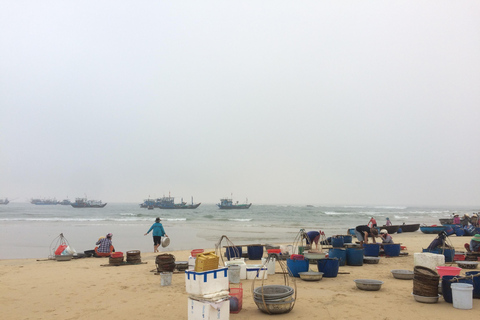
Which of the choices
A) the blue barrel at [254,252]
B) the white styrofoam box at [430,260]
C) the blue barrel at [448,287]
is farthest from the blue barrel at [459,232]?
the blue barrel at [448,287]

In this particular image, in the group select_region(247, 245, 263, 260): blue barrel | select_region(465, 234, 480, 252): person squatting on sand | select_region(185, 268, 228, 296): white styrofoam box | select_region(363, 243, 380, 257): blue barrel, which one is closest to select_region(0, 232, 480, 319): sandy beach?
select_region(185, 268, 228, 296): white styrofoam box

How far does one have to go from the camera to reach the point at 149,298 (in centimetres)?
651

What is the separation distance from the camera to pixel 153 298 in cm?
650

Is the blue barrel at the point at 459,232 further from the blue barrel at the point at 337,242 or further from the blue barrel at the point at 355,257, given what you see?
the blue barrel at the point at 355,257

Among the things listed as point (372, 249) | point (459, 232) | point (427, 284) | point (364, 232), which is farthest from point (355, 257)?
point (459, 232)

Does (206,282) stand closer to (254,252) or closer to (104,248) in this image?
(254,252)

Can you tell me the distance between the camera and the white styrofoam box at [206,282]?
14.6 feet

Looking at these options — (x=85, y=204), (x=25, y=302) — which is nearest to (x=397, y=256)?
(x=25, y=302)

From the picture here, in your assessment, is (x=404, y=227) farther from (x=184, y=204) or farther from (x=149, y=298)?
(x=184, y=204)

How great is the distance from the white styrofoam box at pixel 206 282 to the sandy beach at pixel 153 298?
1.06 m

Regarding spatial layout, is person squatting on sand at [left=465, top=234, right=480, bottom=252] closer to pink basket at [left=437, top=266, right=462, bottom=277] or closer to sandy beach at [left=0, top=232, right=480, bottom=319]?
sandy beach at [left=0, top=232, right=480, bottom=319]

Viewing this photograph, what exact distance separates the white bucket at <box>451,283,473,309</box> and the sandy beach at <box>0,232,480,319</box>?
115mm

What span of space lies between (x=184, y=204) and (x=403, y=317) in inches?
3006

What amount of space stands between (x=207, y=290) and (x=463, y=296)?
422 cm
